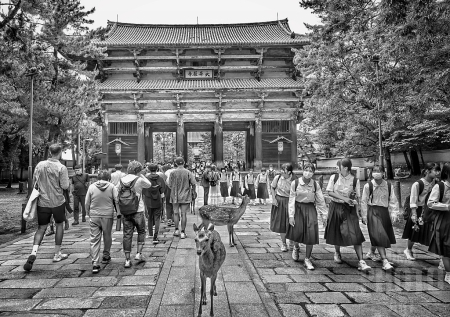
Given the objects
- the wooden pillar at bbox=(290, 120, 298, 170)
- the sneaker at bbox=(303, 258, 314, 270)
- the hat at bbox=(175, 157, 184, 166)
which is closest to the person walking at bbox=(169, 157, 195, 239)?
the hat at bbox=(175, 157, 184, 166)

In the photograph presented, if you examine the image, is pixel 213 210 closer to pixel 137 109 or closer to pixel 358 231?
pixel 358 231

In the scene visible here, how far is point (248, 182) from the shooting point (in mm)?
14375

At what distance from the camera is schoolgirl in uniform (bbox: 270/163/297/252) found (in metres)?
6.28

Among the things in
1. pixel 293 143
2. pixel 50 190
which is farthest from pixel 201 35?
pixel 50 190

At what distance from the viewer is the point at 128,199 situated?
5324 mm

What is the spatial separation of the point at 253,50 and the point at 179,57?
596 centimetres

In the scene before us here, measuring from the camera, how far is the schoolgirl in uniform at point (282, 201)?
20.6ft

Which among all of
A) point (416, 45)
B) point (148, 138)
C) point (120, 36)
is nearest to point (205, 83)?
point (148, 138)

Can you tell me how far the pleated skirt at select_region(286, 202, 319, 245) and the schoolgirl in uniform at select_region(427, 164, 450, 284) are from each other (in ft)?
5.58

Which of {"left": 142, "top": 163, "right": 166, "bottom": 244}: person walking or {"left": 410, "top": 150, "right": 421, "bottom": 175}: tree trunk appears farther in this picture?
{"left": 410, "top": 150, "right": 421, "bottom": 175}: tree trunk

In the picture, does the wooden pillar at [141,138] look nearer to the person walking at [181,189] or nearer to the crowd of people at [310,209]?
the person walking at [181,189]

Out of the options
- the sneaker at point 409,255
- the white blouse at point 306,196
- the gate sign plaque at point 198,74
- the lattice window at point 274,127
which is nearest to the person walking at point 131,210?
the white blouse at point 306,196

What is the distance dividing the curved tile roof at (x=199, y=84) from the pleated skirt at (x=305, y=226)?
59.8 ft

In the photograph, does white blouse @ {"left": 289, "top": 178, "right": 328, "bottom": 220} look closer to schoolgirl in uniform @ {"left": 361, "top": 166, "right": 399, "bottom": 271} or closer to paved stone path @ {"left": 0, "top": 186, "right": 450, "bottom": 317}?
schoolgirl in uniform @ {"left": 361, "top": 166, "right": 399, "bottom": 271}
